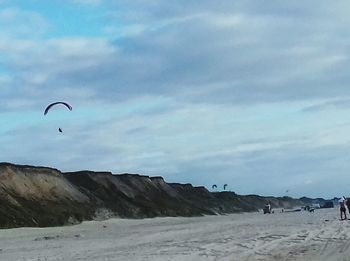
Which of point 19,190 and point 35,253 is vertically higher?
point 19,190

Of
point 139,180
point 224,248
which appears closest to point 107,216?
point 139,180

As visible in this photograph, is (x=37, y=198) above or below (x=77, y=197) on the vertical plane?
below

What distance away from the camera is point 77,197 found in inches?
2496

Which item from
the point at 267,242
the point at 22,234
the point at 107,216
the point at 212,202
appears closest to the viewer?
the point at 267,242

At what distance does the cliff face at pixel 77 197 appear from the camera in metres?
49.6

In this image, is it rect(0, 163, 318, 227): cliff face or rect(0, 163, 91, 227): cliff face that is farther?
rect(0, 163, 318, 227): cliff face

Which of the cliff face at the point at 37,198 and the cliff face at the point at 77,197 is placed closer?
the cliff face at the point at 37,198

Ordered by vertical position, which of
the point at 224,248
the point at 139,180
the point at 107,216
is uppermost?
the point at 139,180

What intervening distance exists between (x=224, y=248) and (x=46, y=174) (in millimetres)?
41533

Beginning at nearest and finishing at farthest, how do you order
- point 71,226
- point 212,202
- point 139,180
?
1. point 71,226
2. point 139,180
3. point 212,202

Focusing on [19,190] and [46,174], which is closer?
[19,190]

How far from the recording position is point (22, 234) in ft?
127

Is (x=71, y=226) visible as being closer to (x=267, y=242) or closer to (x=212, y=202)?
(x=267, y=242)

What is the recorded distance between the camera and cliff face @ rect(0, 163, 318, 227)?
1954 inches
